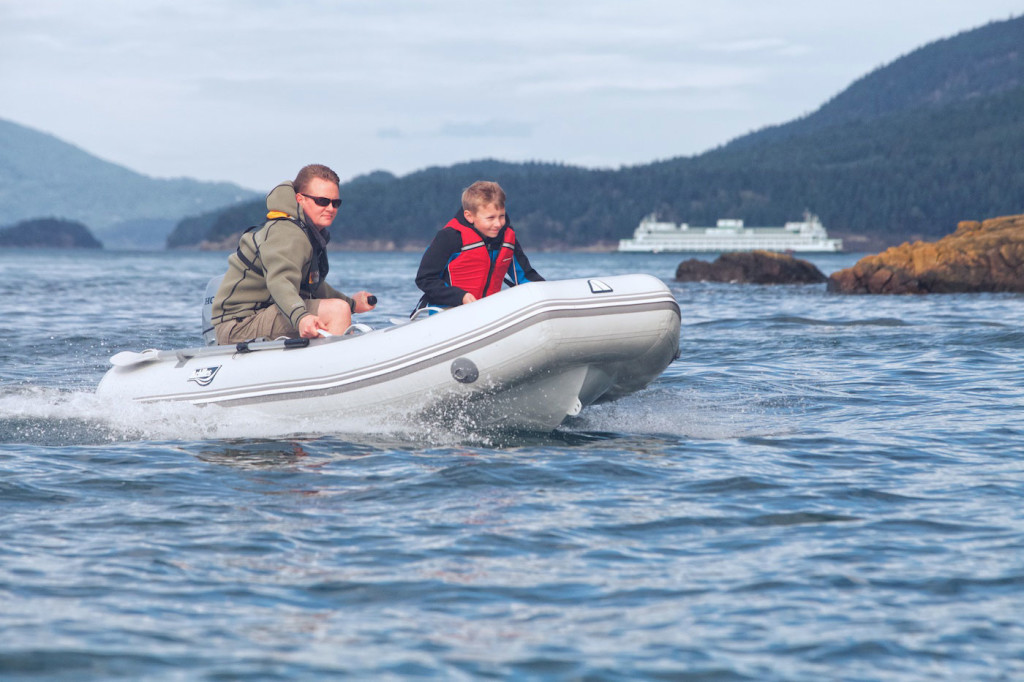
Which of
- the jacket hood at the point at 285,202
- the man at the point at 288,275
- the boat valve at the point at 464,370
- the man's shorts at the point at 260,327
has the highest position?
the jacket hood at the point at 285,202

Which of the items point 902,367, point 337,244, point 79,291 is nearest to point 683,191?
point 337,244

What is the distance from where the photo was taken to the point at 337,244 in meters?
178

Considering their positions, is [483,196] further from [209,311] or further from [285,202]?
[209,311]

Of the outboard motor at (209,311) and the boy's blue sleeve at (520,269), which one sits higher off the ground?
the boy's blue sleeve at (520,269)

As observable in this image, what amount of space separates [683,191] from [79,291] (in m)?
146

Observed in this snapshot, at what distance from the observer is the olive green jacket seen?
747 cm

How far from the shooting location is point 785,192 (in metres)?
166

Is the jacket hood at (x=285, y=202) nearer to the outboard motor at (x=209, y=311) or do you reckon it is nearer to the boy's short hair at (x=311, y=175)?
the boy's short hair at (x=311, y=175)

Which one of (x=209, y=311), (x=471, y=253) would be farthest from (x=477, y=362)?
(x=209, y=311)

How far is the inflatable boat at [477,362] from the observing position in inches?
288

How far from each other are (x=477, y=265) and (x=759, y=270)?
3202cm

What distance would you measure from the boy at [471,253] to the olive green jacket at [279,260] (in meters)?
0.81

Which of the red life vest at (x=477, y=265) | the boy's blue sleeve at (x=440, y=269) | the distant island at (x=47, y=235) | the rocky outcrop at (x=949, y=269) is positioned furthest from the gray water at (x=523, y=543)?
the distant island at (x=47, y=235)

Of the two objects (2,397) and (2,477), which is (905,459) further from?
(2,397)
